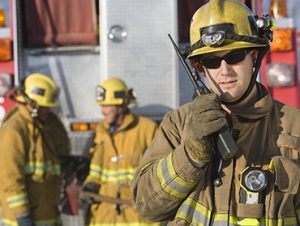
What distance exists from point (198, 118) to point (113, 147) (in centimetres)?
259

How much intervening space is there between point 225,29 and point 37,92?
2.56 meters

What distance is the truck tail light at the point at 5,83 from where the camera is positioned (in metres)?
5.00

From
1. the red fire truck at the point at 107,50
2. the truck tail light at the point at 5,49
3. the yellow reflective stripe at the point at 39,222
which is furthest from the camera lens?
the truck tail light at the point at 5,49

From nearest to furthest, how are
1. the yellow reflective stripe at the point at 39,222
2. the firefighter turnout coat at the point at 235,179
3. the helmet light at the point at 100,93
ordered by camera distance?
the firefighter turnout coat at the point at 235,179
the yellow reflective stripe at the point at 39,222
the helmet light at the point at 100,93

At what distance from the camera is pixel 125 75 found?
4.86 metres

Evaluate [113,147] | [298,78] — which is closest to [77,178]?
[113,147]

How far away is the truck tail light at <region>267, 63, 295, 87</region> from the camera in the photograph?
471 centimetres

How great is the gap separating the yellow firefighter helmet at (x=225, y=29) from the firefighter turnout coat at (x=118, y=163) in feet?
7.52

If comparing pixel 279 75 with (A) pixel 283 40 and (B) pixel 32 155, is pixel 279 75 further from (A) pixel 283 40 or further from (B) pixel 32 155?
(B) pixel 32 155

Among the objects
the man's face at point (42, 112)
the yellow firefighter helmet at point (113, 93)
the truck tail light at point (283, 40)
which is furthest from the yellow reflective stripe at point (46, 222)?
the truck tail light at point (283, 40)

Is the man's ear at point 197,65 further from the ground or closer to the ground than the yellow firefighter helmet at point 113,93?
further from the ground

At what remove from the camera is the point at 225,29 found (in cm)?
244

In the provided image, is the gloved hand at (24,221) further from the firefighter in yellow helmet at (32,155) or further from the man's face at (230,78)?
the man's face at (230,78)

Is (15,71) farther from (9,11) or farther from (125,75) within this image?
(125,75)
